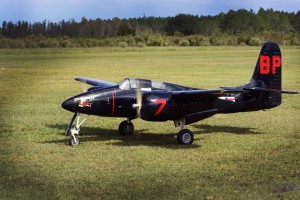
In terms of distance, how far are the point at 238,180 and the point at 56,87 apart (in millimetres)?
22627

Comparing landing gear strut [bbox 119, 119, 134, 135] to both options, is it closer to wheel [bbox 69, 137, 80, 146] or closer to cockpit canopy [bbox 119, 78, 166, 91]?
cockpit canopy [bbox 119, 78, 166, 91]

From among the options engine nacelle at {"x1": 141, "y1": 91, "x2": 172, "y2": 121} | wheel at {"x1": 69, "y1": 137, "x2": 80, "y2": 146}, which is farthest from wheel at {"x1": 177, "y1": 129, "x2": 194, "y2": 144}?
wheel at {"x1": 69, "y1": 137, "x2": 80, "y2": 146}

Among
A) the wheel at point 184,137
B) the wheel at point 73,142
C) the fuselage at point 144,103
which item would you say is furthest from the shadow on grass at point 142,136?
the fuselage at point 144,103

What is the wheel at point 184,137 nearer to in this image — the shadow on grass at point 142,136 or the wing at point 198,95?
the shadow on grass at point 142,136

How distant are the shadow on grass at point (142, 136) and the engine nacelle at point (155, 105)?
1.04m

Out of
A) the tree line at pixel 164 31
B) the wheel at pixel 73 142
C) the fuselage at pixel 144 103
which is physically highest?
the tree line at pixel 164 31

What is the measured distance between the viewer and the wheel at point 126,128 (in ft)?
55.3

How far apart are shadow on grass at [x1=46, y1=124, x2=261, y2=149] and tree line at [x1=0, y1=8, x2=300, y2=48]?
297 centimetres

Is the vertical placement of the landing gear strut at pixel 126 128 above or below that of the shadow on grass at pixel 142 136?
above

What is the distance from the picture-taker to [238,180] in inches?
429

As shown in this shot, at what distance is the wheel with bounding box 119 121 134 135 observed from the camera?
16859 millimetres

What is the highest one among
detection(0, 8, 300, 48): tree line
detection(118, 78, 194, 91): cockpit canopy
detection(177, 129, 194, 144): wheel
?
detection(0, 8, 300, 48): tree line

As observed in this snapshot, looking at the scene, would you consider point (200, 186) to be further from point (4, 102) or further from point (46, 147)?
point (4, 102)

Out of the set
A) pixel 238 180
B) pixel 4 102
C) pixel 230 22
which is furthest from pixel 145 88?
pixel 230 22
